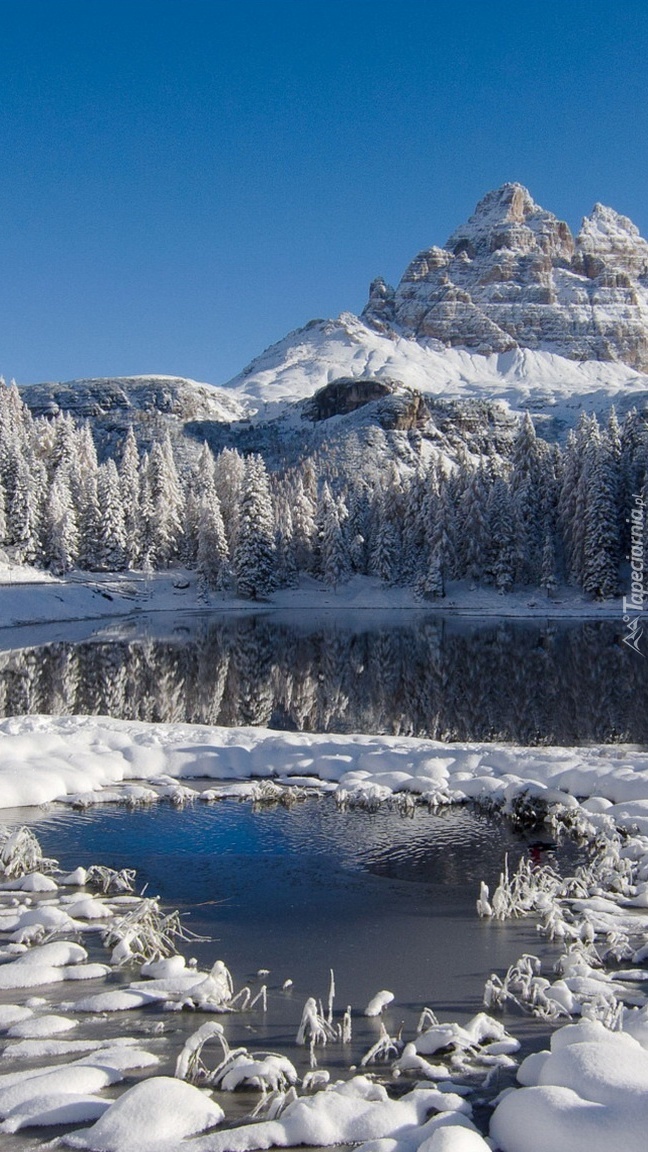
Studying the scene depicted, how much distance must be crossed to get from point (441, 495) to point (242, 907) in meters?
68.8

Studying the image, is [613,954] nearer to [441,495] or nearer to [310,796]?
[310,796]

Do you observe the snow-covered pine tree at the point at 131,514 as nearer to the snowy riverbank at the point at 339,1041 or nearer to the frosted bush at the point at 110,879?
the snowy riverbank at the point at 339,1041

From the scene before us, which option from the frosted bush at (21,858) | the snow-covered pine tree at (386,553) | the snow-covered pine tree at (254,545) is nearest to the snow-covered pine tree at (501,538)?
the snow-covered pine tree at (386,553)

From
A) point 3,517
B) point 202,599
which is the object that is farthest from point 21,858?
point 3,517

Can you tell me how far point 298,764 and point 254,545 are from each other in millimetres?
60286

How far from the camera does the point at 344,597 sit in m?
81.4

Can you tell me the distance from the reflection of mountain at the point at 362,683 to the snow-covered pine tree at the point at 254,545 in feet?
86.8

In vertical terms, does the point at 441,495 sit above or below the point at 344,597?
above

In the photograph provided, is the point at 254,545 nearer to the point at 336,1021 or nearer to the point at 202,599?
the point at 202,599

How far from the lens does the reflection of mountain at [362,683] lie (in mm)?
25453

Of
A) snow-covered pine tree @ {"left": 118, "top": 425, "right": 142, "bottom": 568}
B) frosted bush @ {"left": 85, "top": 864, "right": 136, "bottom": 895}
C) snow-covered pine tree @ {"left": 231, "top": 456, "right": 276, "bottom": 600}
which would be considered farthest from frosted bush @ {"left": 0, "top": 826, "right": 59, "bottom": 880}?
snow-covered pine tree @ {"left": 118, "top": 425, "right": 142, "bottom": 568}

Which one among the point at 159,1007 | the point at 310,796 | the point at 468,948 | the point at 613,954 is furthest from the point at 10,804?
the point at 613,954

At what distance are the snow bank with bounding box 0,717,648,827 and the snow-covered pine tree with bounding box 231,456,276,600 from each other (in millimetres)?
56819

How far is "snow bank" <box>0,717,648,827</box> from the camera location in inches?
632
